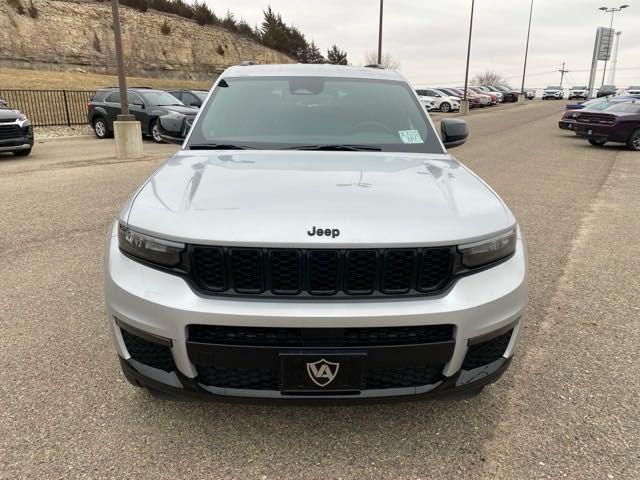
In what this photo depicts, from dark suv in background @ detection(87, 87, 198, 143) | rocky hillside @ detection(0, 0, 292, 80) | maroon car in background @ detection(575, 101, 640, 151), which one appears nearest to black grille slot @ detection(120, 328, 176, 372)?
dark suv in background @ detection(87, 87, 198, 143)

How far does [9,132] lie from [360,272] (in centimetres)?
1162

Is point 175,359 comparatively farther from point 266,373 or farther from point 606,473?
point 606,473

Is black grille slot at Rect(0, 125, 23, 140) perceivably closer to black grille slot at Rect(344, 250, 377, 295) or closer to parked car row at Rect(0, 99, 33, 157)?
parked car row at Rect(0, 99, 33, 157)

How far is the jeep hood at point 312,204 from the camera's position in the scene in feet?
6.32

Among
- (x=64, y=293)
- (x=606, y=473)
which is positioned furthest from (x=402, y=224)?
(x=64, y=293)

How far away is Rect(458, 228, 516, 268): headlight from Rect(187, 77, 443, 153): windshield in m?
1.16

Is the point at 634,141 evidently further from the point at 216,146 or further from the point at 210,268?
the point at 210,268

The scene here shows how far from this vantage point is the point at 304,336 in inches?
75.0

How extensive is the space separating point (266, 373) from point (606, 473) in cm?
156

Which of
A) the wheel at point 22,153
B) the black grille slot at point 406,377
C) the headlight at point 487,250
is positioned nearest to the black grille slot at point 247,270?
the black grille slot at point 406,377

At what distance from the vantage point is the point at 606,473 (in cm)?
216

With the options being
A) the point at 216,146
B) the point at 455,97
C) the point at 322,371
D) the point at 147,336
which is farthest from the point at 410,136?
the point at 455,97

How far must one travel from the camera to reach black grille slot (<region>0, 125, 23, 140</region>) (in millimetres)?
10766

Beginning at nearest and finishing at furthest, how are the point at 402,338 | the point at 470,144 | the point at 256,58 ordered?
the point at 402,338, the point at 470,144, the point at 256,58
